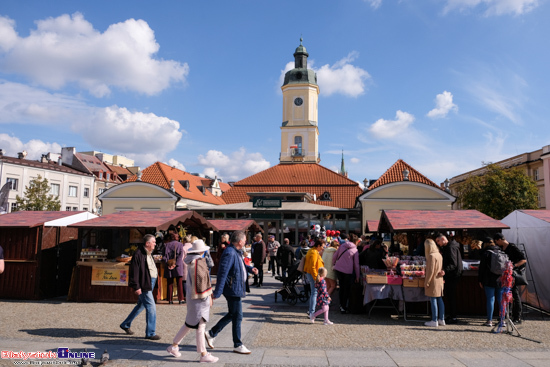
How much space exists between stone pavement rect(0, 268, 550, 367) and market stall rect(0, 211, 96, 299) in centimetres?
280

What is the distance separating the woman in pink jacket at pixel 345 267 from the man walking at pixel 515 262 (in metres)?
3.33

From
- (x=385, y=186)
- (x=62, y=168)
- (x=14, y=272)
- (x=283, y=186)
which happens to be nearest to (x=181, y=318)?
(x=14, y=272)

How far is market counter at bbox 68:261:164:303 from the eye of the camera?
460 inches

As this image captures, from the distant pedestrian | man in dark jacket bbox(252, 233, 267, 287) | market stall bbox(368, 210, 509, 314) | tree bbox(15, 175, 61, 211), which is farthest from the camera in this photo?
tree bbox(15, 175, 61, 211)

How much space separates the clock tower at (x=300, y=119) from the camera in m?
51.1

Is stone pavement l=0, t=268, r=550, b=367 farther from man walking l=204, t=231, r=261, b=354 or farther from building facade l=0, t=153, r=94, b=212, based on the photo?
building facade l=0, t=153, r=94, b=212

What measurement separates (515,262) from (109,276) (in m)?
10.4

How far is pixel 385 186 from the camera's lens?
2994cm

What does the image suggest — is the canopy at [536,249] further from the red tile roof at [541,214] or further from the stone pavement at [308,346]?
the stone pavement at [308,346]

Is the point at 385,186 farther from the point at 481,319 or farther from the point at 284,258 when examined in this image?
the point at 481,319

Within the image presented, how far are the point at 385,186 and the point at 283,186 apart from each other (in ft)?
34.5

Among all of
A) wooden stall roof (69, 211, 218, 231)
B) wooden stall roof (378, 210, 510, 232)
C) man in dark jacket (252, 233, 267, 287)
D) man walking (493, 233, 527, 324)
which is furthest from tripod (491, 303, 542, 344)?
wooden stall roof (69, 211, 218, 231)

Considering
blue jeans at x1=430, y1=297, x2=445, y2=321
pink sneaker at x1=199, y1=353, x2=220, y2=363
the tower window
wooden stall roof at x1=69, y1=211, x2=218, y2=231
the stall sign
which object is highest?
the tower window

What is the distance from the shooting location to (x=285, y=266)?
13758 millimetres
